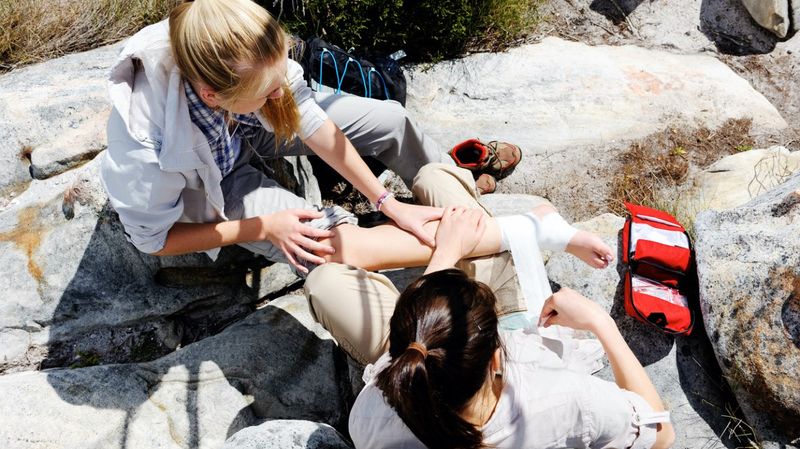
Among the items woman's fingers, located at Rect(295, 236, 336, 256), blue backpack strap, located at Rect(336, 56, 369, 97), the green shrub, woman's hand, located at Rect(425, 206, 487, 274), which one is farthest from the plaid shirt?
the green shrub

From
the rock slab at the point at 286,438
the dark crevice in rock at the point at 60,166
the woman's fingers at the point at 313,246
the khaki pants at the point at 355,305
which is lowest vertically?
the rock slab at the point at 286,438

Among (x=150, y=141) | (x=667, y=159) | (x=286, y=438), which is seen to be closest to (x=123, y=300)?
(x=150, y=141)

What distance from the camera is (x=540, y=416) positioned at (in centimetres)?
193

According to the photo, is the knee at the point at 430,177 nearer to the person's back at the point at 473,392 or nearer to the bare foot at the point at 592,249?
the bare foot at the point at 592,249

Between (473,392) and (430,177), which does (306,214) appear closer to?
(430,177)

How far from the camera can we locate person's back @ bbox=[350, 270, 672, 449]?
5.51 feet

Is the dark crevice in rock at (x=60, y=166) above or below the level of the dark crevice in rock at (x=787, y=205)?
below

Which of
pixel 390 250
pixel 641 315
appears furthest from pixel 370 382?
pixel 641 315

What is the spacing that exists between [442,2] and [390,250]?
7.00ft

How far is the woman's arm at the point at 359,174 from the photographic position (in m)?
2.79

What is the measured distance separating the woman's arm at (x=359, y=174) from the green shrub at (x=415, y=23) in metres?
1.40

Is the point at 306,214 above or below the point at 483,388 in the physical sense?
below

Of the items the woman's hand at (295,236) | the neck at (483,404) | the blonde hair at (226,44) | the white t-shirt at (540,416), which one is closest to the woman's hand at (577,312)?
the white t-shirt at (540,416)

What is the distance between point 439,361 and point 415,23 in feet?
10.2
